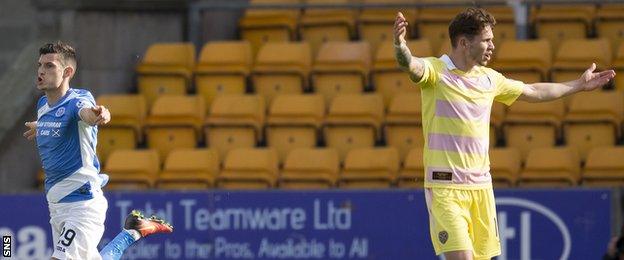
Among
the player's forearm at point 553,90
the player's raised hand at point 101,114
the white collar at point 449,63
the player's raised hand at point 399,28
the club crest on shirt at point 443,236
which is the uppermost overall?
the player's raised hand at point 399,28

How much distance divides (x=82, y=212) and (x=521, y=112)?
19.1ft

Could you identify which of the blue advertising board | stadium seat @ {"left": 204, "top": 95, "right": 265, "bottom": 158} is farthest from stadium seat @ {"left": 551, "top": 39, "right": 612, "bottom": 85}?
stadium seat @ {"left": 204, "top": 95, "right": 265, "bottom": 158}

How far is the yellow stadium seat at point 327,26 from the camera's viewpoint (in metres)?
17.2

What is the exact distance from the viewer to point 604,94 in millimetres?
15383

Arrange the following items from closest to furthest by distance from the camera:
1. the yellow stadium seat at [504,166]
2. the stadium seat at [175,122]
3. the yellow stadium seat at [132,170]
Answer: the yellow stadium seat at [504,166]
the yellow stadium seat at [132,170]
the stadium seat at [175,122]

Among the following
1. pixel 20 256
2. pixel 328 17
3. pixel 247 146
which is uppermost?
pixel 328 17

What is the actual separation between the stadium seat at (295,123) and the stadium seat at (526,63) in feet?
5.84

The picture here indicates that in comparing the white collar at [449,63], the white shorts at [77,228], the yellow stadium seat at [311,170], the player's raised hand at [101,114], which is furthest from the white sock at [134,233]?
the yellow stadium seat at [311,170]

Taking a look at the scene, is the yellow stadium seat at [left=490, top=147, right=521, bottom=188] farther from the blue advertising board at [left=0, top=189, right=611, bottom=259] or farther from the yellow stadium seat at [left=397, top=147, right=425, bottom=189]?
the blue advertising board at [left=0, top=189, right=611, bottom=259]

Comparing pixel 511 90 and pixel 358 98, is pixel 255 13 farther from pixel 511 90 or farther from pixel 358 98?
pixel 511 90

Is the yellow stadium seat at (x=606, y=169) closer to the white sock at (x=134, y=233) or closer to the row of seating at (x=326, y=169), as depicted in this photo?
the row of seating at (x=326, y=169)

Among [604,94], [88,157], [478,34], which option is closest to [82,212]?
[88,157]

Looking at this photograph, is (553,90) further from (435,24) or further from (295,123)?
(435,24)

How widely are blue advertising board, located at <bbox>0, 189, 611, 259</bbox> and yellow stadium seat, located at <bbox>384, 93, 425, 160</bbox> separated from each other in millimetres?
1456
